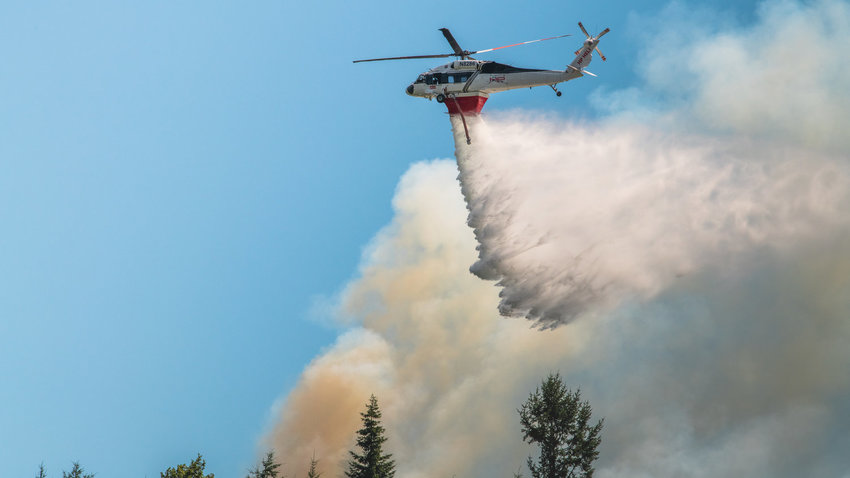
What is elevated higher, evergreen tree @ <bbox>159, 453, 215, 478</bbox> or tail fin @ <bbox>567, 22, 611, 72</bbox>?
tail fin @ <bbox>567, 22, 611, 72</bbox>

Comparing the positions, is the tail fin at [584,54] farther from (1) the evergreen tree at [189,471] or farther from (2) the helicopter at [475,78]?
(1) the evergreen tree at [189,471]

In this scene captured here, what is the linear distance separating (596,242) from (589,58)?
43.7ft

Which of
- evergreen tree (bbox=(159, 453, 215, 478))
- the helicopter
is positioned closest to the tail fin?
the helicopter

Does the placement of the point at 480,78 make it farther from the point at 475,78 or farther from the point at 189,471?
the point at 189,471

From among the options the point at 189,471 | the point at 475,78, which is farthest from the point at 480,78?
the point at 189,471

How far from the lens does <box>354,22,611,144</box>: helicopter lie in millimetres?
76375

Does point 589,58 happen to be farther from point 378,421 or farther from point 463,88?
point 378,421

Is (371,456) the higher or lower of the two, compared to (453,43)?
lower

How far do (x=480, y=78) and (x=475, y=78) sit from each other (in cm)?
36

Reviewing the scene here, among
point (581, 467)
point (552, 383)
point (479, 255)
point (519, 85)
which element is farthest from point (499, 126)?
point (581, 467)

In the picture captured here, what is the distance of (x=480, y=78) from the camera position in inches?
3041

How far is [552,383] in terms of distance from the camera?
218ft

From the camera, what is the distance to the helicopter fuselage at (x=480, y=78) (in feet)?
251

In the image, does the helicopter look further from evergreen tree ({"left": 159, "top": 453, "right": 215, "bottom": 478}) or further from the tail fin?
evergreen tree ({"left": 159, "top": 453, "right": 215, "bottom": 478})
